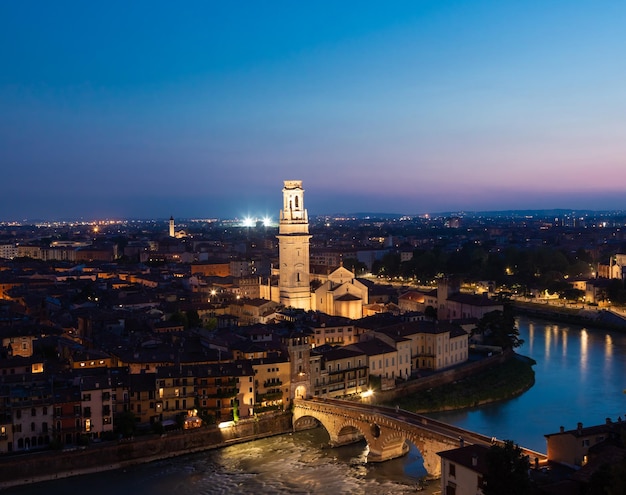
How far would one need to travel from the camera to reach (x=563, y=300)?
23.4 meters

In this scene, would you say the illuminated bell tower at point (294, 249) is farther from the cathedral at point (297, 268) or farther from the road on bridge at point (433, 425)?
the road on bridge at point (433, 425)

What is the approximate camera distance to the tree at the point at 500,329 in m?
15.1

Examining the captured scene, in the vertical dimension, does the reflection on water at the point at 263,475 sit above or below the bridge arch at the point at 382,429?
below

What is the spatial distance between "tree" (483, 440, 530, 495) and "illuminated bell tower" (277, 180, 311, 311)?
11870mm

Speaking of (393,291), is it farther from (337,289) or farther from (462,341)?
(462,341)

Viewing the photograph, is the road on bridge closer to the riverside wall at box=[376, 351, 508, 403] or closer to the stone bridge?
the stone bridge

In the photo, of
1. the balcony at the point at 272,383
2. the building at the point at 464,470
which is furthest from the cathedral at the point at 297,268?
the building at the point at 464,470

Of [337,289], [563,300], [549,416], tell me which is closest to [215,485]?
[549,416]

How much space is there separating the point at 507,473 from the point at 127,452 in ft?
16.5

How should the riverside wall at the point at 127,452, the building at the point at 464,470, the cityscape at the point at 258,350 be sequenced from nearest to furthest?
the building at the point at 464,470 < the riverside wall at the point at 127,452 < the cityscape at the point at 258,350

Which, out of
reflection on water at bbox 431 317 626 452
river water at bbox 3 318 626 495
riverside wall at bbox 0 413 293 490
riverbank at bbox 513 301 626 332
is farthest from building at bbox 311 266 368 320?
riverside wall at bbox 0 413 293 490

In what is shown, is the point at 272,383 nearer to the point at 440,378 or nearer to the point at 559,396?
the point at 440,378

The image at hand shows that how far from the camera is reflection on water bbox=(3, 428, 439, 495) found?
861 centimetres

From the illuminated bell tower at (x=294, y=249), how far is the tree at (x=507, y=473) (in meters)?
11.9
